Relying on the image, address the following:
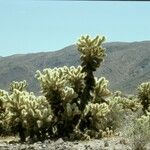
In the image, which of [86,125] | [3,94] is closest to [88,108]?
[86,125]

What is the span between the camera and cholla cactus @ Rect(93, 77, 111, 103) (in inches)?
987

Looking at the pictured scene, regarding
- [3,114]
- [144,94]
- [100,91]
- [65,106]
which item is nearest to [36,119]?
[65,106]

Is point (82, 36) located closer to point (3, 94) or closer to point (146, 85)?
point (3, 94)

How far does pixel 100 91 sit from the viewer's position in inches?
993

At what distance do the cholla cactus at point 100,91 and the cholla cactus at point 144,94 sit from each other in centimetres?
489

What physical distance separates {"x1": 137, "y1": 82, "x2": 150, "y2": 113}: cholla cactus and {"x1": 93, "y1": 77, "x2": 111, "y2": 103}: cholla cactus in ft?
16.1

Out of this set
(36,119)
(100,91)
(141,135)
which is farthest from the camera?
(100,91)

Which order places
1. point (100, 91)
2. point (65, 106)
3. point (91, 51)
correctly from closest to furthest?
point (65, 106) < point (91, 51) < point (100, 91)

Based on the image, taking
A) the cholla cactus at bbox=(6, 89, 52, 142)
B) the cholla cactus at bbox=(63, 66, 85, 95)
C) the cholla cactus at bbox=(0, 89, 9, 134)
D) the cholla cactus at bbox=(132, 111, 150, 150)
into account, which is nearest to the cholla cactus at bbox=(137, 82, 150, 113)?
the cholla cactus at bbox=(63, 66, 85, 95)

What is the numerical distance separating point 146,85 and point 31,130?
888cm

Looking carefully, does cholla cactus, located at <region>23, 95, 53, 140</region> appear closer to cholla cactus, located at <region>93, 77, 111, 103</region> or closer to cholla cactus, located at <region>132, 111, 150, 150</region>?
cholla cactus, located at <region>93, 77, 111, 103</region>

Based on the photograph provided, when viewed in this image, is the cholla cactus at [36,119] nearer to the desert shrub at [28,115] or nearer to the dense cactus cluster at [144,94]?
the desert shrub at [28,115]

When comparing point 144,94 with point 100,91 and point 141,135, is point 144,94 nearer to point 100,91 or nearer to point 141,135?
point 100,91

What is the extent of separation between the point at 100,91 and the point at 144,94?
5991mm
